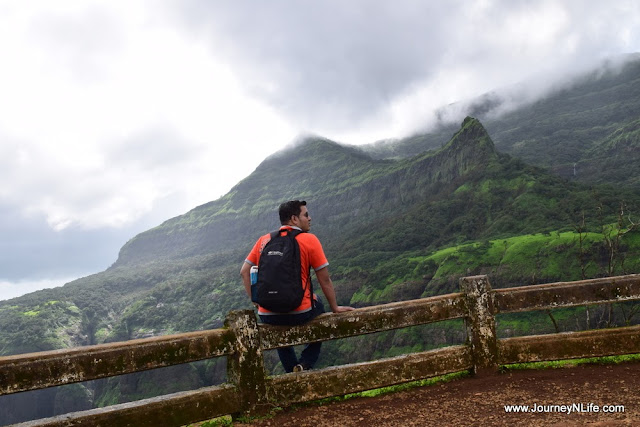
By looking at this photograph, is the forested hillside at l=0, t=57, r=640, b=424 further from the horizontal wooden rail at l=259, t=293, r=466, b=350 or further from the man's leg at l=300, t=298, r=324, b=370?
the man's leg at l=300, t=298, r=324, b=370

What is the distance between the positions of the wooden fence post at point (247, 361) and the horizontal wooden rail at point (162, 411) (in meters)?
0.11

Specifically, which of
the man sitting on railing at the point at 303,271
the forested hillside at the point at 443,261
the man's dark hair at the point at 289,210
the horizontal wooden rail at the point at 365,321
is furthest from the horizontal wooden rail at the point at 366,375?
the forested hillside at the point at 443,261

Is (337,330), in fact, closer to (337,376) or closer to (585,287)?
(337,376)

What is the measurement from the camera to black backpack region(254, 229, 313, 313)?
16.2 feet

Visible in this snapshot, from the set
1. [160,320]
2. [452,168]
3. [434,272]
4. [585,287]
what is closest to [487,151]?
[452,168]

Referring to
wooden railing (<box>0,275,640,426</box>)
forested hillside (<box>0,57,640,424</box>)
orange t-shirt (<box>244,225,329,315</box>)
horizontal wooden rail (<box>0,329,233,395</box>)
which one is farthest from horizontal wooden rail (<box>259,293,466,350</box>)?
forested hillside (<box>0,57,640,424</box>)

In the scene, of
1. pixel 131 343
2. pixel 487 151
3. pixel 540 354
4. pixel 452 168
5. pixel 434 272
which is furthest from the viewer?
pixel 452 168

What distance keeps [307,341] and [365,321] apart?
0.74m

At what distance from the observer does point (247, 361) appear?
496 centimetres

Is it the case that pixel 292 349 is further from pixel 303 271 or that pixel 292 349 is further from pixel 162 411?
pixel 162 411

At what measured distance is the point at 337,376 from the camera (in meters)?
5.31

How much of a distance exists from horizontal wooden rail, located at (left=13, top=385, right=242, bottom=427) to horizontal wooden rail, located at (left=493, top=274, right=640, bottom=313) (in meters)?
3.56

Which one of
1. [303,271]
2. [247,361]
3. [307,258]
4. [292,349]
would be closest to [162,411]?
[247,361]

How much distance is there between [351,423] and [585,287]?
142 inches
